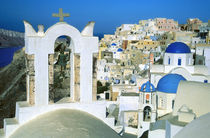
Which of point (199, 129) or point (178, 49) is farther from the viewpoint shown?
point (178, 49)

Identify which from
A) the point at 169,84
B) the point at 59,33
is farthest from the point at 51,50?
the point at 169,84

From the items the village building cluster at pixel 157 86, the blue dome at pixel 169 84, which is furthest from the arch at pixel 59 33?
the blue dome at pixel 169 84

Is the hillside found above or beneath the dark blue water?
beneath

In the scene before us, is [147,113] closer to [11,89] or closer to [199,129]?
[199,129]

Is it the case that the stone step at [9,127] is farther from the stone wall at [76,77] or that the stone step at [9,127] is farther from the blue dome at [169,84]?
the blue dome at [169,84]

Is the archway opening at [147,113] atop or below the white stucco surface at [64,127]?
below

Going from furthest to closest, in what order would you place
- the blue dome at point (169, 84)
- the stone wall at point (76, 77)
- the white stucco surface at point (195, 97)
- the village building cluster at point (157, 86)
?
the blue dome at point (169, 84)
the village building cluster at point (157, 86)
the white stucco surface at point (195, 97)
the stone wall at point (76, 77)

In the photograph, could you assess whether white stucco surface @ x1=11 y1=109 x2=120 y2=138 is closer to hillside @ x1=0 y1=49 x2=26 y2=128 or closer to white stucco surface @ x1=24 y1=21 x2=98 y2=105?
white stucco surface @ x1=24 y1=21 x2=98 y2=105

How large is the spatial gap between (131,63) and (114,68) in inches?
231

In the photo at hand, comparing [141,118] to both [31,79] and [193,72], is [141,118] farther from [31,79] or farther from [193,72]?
[31,79]

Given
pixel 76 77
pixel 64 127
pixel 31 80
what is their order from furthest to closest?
1. pixel 76 77
2. pixel 31 80
3. pixel 64 127

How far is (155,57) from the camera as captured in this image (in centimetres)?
3728

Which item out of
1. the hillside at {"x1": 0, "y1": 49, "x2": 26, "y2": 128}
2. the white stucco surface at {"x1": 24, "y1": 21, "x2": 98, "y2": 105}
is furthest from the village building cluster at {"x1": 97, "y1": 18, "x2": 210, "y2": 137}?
the hillside at {"x1": 0, "y1": 49, "x2": 26, "y2": 128}

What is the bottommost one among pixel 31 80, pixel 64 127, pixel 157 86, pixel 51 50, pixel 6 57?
pixel 157 86
